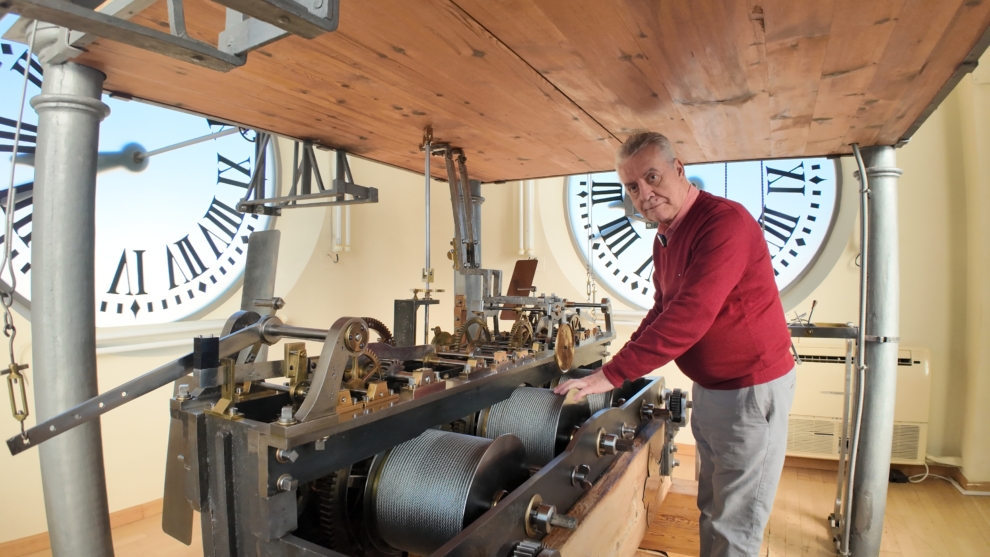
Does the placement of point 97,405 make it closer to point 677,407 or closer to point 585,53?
point 585,53

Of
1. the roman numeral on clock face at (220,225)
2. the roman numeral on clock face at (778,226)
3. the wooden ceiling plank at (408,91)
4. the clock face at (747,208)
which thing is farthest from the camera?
the roman numeral on clock face at (778,226)

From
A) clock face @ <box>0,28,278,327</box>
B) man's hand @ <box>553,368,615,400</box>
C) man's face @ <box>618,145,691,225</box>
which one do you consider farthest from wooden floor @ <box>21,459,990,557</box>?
man's face @ <box>618,145,691,225</box>

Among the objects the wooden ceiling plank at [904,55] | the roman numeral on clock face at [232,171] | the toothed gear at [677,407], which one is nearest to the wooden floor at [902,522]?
the toothed gear at [677,407]

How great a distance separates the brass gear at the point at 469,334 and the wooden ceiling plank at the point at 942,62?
161 cm

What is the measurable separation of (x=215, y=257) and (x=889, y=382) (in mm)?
3912

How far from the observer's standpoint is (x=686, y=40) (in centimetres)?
144

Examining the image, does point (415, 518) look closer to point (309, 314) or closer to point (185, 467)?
point (185, 467)

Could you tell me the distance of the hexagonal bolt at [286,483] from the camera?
3.30 ft

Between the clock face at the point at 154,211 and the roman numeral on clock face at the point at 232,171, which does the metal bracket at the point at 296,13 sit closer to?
the clock face at the point at 154,211

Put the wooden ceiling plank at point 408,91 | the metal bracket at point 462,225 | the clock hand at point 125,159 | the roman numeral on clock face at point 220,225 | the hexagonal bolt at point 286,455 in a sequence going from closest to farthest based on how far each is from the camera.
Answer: the hexagonal bolt at point 286,455 → the wooden ceiling plank at point 408,91 → the metal bracket at point 462,225 → the clock hand at point 125,159 → the roman numeral on clock face at point 220,225

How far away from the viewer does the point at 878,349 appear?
251cm

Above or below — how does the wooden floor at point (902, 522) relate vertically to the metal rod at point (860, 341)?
below

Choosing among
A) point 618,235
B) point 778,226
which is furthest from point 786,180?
point 618,235

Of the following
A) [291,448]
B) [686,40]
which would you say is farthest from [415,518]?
[686,40]
